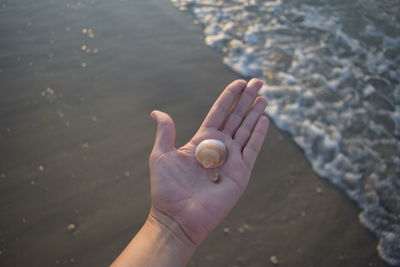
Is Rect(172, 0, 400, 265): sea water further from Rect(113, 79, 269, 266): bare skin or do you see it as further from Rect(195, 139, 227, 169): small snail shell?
Rect(195, 139, 227, 169): small snail shell

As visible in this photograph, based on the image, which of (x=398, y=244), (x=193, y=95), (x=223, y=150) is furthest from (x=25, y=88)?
(x=398, y=244)

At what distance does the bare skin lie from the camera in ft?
7.14

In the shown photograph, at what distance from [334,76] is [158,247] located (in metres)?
4.28

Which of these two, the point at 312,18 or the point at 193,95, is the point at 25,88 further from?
the point at 312,18

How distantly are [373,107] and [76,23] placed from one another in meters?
5.47

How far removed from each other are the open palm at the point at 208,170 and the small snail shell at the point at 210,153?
0.07 m

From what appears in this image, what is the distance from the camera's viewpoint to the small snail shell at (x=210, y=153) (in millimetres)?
2434

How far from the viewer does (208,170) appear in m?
2.54

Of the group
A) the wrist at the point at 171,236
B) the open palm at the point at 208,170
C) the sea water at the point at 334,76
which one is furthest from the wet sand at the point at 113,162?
the open palm at the point at 208,170

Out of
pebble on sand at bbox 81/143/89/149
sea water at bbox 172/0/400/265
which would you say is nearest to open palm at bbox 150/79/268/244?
sea water at bbox 172/0/400/265

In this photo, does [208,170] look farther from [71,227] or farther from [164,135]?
[71,227]

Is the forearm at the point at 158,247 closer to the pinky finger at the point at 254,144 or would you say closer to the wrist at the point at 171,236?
the wrist at the point at 171,236

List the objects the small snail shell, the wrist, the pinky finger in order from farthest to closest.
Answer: the pinky finger, the small snail shell, the wrist

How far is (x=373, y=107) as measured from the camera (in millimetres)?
4496
